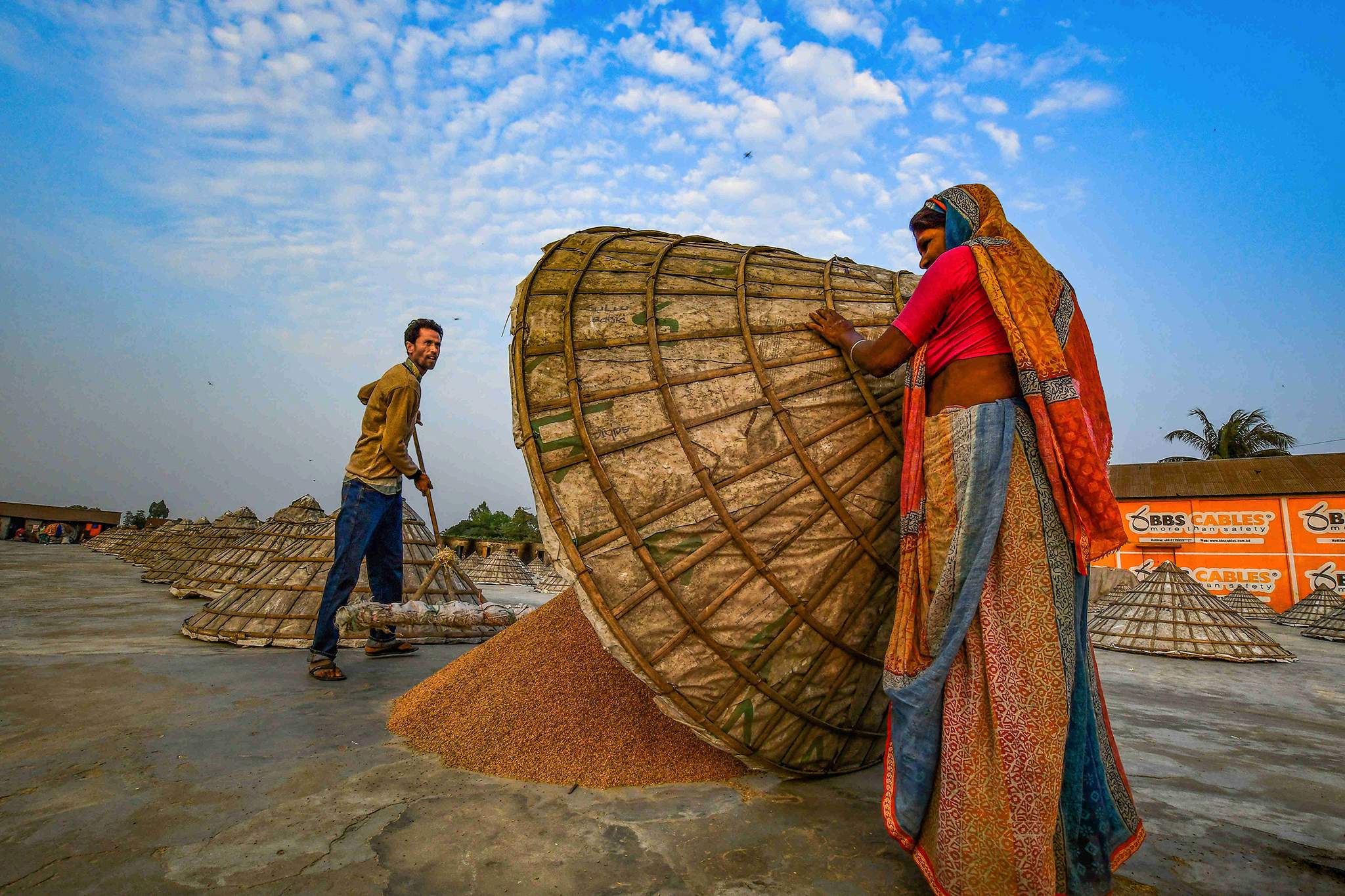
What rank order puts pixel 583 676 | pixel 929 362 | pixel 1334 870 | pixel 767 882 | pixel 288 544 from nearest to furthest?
1. pixel 767 882
2. pixel 1334 870
3. pixel 929 362
4. pixel 583 676
5. pixel 288 544

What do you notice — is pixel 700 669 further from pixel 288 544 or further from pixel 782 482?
pixel 288 544

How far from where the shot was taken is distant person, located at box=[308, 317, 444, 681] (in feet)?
10.4

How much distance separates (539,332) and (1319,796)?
3045mm

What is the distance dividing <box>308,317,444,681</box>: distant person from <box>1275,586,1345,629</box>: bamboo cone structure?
14.0m

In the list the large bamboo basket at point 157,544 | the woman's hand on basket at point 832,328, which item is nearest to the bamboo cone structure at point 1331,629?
the woman's hand on basket at point 832,328

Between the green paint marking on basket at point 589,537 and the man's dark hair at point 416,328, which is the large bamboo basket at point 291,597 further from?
the green paint marking on basket at point 589,537

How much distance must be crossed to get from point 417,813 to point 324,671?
186 centimetres

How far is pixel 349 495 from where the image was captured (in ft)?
10.8

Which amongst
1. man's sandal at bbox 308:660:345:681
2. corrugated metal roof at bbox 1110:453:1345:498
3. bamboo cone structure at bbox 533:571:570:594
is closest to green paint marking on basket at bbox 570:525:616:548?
man's sandal at bbox 308:660:345:681

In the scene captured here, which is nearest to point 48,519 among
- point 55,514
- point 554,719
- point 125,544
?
point 55,514

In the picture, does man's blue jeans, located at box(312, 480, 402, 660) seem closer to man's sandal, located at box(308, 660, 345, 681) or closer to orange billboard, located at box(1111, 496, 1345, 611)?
man's sandal, located at box(308, 660, 345, 681)

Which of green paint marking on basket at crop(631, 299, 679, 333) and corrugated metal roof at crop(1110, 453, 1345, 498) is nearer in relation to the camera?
green paint marking on basket at crop(631, 299, 679, 333)

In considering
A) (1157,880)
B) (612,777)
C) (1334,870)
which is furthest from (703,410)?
(1334,870)

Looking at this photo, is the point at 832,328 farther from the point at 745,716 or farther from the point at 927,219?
the point at 745,716
